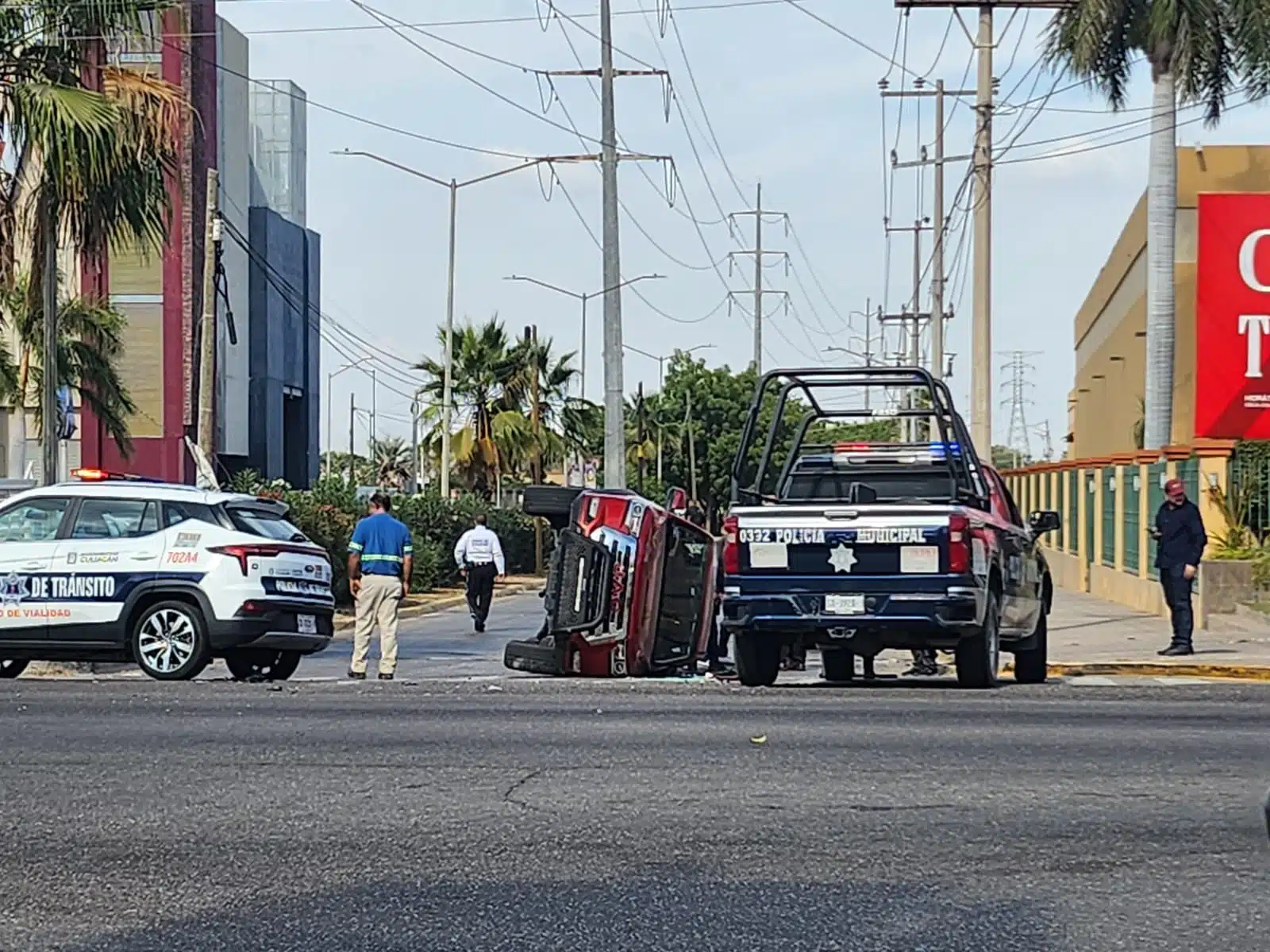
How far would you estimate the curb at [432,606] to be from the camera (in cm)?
2778

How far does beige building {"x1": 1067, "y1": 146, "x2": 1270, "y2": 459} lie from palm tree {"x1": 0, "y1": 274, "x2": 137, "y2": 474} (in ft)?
65.1

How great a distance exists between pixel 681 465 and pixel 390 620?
2761 inches

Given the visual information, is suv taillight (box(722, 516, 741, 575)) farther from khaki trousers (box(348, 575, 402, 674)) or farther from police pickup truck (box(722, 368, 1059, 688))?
khaki trousers (box(348, 575, 402, 674))

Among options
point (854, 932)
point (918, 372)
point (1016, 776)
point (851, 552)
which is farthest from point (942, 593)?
point (854, 932)

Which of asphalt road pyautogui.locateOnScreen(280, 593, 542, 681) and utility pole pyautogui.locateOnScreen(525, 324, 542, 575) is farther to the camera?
utility pole pyautogui.locateOnScreen(525, 324, 542, 575)

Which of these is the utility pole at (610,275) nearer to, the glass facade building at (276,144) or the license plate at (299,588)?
the license plate at (299,588)

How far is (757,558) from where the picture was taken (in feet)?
49.2

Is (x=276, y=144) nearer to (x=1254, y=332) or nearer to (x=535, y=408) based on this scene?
(x=535, y=408)

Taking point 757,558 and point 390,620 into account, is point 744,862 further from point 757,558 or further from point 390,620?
point 390,620

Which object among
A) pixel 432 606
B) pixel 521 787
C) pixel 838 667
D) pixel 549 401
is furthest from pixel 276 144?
pixel 521 787

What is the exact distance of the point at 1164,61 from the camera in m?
36.4

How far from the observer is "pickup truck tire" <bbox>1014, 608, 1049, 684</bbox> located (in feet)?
55.8

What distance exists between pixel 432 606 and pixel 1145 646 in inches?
645

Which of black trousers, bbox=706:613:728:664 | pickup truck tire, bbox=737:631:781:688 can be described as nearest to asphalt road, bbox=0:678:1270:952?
pickup truck tire, bbox=737:631:781:688
